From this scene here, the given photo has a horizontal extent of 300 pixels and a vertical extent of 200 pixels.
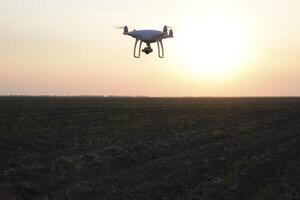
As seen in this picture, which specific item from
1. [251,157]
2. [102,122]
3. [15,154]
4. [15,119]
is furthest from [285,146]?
[15,119]

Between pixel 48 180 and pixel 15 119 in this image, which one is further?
pixel 15 119

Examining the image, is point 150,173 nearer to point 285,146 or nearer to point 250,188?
point 250,188

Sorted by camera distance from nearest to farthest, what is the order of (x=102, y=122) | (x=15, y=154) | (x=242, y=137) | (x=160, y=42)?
(x=15, y=154) → (x=160, y=42) → (x=242, y=137) → (x=102, y=122)

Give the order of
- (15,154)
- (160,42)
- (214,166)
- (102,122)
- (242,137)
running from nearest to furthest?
(214,166) < (15,154) < (160,42) < (242,137) < (102,122)

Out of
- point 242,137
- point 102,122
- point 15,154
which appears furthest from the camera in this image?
point 102,122

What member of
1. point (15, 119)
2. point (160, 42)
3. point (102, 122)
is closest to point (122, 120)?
point (102, 122)

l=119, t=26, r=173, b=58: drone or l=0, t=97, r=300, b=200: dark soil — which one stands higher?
l=119, t=26, r=173, b=58: drone

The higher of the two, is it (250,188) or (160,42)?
(160,42)

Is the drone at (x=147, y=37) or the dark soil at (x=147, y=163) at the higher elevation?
the drone at (x=147, y=37)

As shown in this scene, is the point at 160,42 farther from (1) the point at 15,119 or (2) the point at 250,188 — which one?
(1) the point at 15,119
